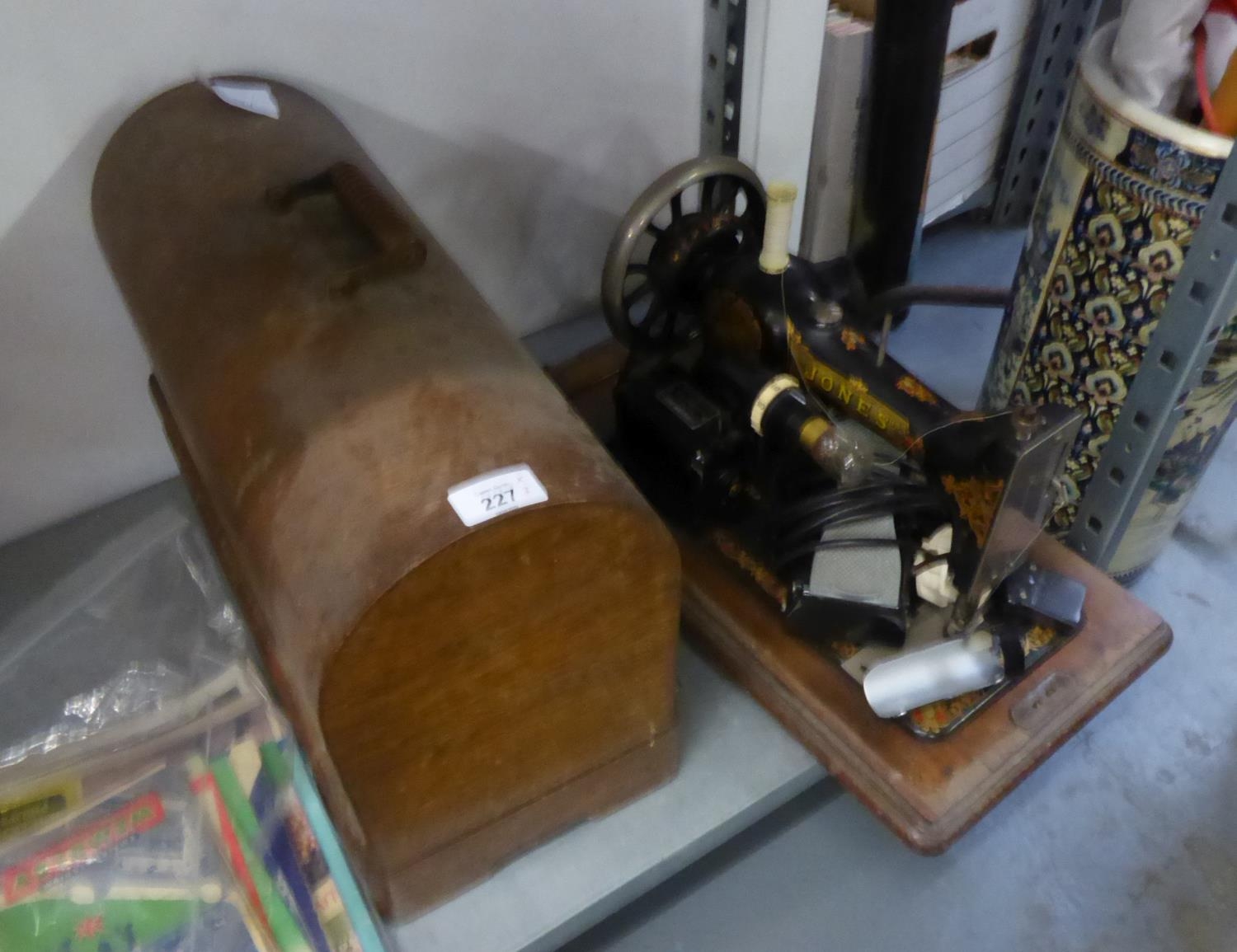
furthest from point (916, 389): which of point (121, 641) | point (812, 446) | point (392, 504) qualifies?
point (121, 641)

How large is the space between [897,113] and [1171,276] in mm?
329

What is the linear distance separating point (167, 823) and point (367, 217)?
1.23 feet

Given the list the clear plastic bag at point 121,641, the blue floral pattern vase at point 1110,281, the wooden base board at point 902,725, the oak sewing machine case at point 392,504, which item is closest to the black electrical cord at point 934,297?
the blue floral pattern vase at point 1110,281

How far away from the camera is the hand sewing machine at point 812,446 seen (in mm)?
555

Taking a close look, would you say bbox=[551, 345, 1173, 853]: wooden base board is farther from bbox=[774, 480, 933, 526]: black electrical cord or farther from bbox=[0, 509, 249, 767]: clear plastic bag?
bbox=[0, 509, 249, 767]: clear plastic bag

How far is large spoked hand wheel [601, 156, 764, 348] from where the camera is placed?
2.27 feet

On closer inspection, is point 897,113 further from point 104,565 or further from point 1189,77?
point 104,565

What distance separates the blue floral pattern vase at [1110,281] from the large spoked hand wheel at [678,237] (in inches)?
8.6

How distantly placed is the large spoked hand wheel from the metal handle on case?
0.18 metres

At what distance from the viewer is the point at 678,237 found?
694mm

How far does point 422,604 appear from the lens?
1.30 ft

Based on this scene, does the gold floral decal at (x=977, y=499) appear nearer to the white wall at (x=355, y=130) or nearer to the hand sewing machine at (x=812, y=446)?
the hand sewing machine at (x=812, y=446)

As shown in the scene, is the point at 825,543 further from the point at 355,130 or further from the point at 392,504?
the point at 355,130

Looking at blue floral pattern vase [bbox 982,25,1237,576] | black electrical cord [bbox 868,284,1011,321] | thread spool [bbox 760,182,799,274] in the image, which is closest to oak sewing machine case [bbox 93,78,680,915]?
thread spool [bbox 760,182,799,274]
